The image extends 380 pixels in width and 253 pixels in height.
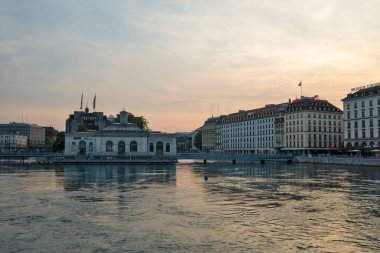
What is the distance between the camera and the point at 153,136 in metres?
151

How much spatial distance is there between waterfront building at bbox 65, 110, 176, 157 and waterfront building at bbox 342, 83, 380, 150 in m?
62.6

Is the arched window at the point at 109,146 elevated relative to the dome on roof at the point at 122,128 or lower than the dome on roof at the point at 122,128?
lower

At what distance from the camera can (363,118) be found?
140375 mm

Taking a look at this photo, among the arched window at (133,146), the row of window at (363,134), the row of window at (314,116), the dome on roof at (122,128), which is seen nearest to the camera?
the row of window at (363,134)

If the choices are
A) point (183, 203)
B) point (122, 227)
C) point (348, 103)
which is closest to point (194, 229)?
point (122, 227)

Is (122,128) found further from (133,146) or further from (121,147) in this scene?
(133,146)

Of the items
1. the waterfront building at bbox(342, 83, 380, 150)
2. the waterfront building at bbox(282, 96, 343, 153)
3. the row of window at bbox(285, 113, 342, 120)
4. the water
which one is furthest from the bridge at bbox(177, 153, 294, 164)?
the water

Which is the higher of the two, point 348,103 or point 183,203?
point 348,103

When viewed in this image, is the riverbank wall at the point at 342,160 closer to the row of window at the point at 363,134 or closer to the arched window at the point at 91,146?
the row of window at the point at 363,134

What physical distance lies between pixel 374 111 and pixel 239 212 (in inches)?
4543

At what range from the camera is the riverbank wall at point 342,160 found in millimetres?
116613

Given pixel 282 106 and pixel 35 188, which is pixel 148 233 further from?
pixel 282 106

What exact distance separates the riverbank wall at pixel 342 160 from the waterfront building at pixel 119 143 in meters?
47.4

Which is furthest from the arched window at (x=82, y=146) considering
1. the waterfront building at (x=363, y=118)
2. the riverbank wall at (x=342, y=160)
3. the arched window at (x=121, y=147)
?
the waterfront building at (x=363, y=118)
